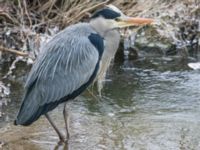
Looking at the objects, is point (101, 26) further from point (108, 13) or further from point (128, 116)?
point (128, 116)

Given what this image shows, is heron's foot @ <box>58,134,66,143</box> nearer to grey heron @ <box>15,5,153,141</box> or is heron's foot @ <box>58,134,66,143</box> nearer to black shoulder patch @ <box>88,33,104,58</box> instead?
grey heron @ <box>15,5,153,141</box>

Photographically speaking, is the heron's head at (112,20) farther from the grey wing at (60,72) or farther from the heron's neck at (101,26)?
the grey wing at (60,72)

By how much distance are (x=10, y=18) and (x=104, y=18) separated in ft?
7.24

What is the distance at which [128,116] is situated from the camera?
5.28 metres

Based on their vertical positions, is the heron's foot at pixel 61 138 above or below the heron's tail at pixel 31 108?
below

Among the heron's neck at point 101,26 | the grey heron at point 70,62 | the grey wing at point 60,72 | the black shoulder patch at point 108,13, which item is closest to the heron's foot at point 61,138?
the grey heron at point 70,62

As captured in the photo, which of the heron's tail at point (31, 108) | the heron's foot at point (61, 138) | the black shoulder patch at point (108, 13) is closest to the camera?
the heron's tail at point (31, 108)

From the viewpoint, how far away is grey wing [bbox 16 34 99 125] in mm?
4559

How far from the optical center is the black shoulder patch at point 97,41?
4.65 meters

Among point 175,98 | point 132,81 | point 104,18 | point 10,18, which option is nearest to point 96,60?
point 104,18

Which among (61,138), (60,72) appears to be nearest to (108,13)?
(60,72)

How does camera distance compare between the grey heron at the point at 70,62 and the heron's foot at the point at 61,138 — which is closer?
the grey heron at the point at 70,62

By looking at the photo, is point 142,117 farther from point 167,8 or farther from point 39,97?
point 167,8

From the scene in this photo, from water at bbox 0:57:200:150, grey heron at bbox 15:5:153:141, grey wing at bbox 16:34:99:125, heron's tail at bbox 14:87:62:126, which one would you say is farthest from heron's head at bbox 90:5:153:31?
water at bbox 0:57:200:150
